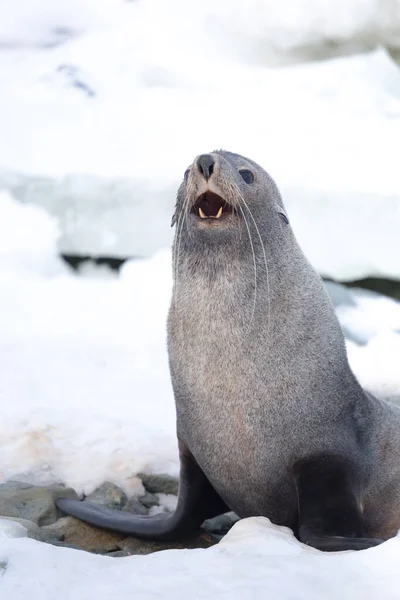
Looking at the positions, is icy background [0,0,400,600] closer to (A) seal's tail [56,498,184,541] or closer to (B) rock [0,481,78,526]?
(B) rock [0,481,78,526]

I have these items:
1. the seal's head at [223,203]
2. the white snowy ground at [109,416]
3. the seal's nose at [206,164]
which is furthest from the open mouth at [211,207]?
the white snowy ground at [109,416]

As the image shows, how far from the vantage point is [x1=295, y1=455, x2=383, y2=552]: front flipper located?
11.2 feet

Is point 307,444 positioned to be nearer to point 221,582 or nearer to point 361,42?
point 221,582

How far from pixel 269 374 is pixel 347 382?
40 cm

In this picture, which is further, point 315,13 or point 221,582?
point 315,13

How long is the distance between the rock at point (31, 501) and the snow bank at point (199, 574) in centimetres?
141

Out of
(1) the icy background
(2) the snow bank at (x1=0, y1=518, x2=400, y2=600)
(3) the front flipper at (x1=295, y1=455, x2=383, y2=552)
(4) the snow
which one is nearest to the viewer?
(2) the snow bank at (x1=0, y1=518, x2=400, y2=600)

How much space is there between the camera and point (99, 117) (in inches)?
337

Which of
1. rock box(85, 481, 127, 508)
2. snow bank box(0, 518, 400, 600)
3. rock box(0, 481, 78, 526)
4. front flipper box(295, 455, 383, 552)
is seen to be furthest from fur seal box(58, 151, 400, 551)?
snow bank box(0, 518, 400, 600)

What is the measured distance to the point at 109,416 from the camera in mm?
5219

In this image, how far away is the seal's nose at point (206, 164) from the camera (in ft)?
11.7

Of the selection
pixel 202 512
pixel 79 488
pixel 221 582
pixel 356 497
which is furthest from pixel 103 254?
pixel 221 582

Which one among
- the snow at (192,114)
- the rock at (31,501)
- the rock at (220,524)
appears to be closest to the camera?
the rock at (31,501)

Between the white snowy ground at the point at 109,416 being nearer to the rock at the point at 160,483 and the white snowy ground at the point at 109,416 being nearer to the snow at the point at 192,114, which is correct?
the rock at the point at 160,483
